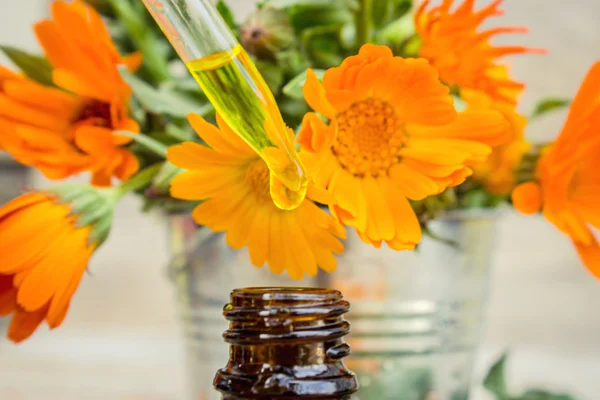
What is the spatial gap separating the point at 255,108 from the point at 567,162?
0.10 meters

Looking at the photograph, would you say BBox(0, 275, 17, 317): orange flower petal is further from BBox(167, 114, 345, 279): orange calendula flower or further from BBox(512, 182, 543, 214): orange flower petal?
BBox(512, 182, 543, 214): orange flower petal

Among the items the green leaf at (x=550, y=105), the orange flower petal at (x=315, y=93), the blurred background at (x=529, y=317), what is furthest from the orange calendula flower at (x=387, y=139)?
the blurred background at (x=529, y=317)

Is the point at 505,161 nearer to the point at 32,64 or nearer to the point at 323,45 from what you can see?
the point at 323,45

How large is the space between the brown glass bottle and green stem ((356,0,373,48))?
0.12 metres

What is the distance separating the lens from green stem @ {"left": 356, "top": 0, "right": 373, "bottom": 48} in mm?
268

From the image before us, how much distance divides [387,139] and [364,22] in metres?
0.07

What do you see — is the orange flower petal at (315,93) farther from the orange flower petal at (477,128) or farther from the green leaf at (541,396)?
the green leaf at (541,396)

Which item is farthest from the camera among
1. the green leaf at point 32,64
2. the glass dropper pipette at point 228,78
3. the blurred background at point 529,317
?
the blurred background at point 529,317

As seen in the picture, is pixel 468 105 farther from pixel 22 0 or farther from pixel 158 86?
pixel 22 0

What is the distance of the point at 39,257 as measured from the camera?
0.72 feet

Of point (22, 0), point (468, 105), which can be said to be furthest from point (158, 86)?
point (22, 0)

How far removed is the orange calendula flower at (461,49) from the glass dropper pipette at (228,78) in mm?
68

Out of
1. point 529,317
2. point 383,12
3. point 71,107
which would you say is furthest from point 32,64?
point 529,317

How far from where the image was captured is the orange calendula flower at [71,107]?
9.8 inches
